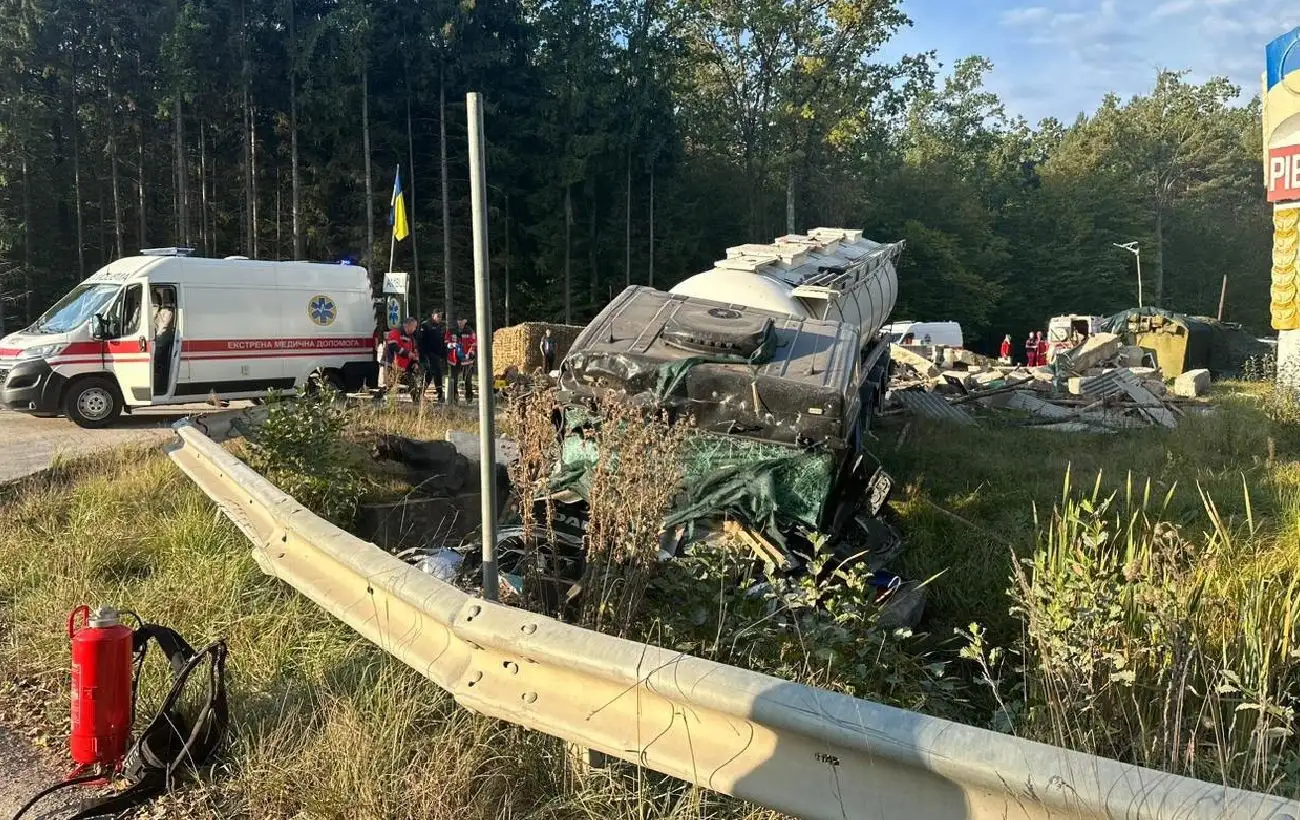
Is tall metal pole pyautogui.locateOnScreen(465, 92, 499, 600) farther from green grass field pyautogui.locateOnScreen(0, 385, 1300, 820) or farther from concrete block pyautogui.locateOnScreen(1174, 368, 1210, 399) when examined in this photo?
concrete block pyautogui.locateOnScreen(1174, 368, 1210, 399)

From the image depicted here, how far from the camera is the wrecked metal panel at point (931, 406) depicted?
14.0 metres

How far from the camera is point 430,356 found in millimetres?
16438

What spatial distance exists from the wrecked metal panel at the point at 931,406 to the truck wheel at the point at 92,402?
1193 centimetres

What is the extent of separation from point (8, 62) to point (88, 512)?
30060mm

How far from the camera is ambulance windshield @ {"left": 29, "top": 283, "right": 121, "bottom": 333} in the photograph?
1274cm

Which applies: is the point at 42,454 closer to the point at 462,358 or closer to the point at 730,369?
the point at 730,369

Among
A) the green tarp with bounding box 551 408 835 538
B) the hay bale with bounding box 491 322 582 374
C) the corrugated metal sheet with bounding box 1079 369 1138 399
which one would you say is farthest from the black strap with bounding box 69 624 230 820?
the hay bale with bounding box 491 322 582 374

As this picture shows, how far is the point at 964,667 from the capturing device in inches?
194

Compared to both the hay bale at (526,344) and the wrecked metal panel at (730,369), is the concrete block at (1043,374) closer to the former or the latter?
the hay bale at (526,344)

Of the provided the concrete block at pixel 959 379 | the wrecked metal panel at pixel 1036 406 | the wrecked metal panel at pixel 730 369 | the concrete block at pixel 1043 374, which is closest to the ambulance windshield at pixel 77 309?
the wrecked metal panel at pixel 730 369

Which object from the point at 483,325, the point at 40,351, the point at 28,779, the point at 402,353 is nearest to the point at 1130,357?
the point at 402,353

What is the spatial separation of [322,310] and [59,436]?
4.87 meters

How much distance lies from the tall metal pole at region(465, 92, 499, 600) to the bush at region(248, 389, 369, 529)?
10.2 feet

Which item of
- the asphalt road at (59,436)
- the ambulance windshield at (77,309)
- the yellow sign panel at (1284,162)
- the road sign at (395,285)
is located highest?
the yellow sign panel at (1284,162)
